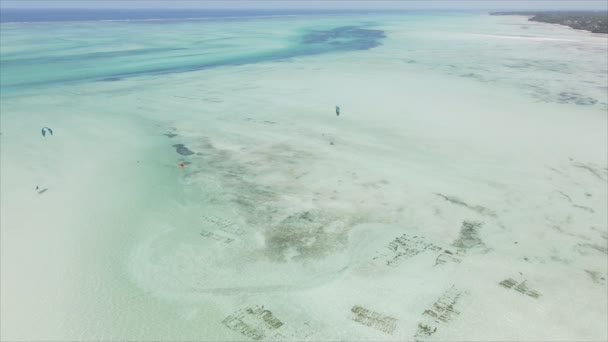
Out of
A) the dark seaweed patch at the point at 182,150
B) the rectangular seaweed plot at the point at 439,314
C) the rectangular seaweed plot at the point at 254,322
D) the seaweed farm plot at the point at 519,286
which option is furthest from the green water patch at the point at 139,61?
the seaweed farm plot at the point at 519,286

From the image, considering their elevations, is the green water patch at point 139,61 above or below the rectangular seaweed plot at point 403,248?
above

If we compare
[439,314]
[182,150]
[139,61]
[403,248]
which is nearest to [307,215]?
[403,248]

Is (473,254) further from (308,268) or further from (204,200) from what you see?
(204,200)

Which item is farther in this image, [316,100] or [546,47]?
[546,47]

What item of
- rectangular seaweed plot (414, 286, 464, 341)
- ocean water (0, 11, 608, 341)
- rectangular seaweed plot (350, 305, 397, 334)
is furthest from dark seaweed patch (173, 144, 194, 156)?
rectangular seaweed plot (414, 286, 464, 341)

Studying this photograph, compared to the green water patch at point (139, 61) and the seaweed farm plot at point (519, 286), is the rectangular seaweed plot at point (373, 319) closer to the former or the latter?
the seaweed farm plot at point (519, 286)

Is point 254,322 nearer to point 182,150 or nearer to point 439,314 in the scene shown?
point 439,314

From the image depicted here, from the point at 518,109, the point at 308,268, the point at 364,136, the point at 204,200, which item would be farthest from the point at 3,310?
the point at 518,109
